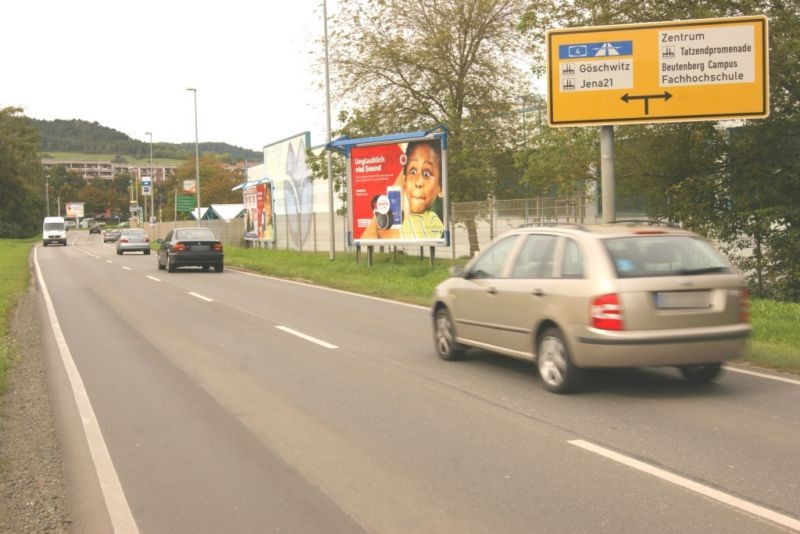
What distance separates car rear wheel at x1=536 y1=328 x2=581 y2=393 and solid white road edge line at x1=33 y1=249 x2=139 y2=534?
3.91 metres

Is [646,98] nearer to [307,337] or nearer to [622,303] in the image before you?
[307,337]

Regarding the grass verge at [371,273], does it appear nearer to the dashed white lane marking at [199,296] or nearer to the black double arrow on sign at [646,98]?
the dashed white lane marking at [199,296]

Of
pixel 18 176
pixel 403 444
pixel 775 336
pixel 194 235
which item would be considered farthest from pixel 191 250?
pixel 18 176

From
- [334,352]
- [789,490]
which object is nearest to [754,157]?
[334,352]

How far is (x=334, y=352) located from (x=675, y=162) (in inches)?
429

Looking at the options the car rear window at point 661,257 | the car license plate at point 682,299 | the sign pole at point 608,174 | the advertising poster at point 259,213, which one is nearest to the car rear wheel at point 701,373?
the car license plate at point 682,299

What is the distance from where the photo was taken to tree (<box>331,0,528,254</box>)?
30.1 metres

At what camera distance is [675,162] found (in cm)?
1916

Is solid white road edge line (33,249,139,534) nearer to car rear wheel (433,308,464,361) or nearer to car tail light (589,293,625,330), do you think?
car rear wheel (433,308,464,361)

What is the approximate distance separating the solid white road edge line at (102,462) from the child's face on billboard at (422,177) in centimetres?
1661

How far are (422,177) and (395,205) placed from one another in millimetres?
1320

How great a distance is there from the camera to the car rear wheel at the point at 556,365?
8070 millimetres

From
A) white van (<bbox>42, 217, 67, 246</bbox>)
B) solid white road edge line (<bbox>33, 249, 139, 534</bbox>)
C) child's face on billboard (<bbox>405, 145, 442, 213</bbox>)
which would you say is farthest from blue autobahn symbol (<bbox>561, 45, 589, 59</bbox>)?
white van (<bbox>42, 217, 67, 246</bbox>)

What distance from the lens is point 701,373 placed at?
8.73m
